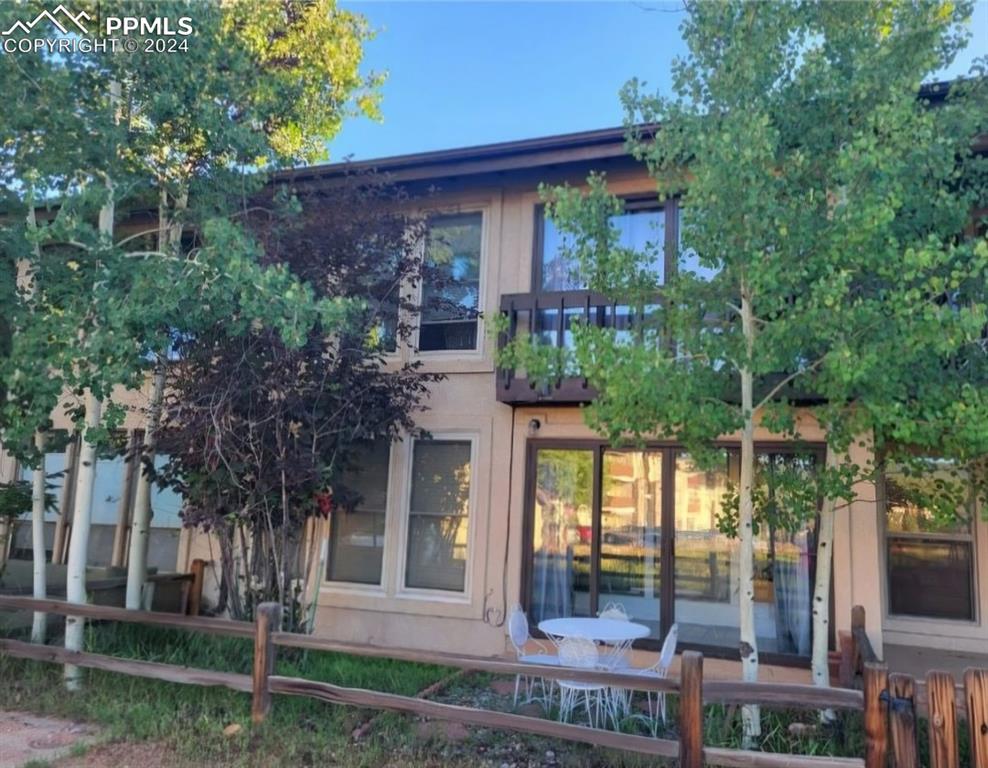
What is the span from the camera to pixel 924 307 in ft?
14.2

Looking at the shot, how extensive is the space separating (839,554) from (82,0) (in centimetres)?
922

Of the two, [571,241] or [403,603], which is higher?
[571,241]

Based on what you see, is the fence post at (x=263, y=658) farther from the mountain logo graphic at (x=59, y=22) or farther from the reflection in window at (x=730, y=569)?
the mountain logo graphic at (x=59, y=22)

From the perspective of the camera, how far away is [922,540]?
7883mm

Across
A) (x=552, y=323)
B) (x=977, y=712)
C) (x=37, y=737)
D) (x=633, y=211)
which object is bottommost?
(x=37, y=737)

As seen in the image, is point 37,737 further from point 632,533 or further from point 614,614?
point 632,533

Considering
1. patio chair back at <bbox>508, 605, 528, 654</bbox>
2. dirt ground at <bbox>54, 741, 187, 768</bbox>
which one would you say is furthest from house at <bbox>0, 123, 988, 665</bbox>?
dirt ground at <bbox>54, 741, 187, 768</bbox>

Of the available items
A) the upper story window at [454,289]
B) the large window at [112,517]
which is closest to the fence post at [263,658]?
the upper story window at [454,289]

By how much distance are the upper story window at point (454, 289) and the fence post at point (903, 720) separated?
5.72 meters

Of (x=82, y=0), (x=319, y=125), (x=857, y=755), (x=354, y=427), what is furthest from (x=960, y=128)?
(x=319, y=125)

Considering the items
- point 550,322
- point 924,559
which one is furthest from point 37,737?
point 924,559

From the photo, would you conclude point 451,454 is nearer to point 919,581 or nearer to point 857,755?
point 857,755

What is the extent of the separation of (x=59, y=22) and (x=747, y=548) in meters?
7.66

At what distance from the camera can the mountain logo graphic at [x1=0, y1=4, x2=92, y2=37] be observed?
608cm
